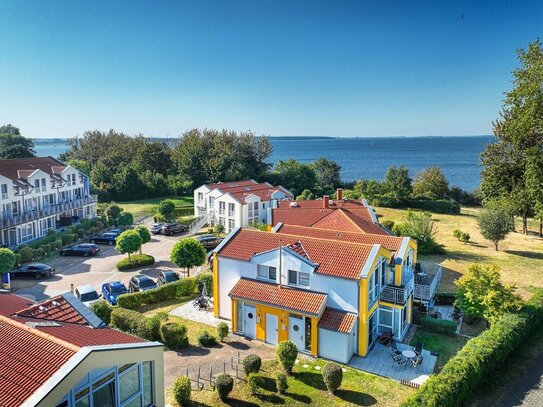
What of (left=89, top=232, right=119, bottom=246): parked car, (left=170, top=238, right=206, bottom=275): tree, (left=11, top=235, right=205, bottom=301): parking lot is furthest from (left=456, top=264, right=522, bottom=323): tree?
(left=89, top=232, right=119, bottom=246): parked car

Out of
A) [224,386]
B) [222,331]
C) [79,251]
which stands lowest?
[222,331]

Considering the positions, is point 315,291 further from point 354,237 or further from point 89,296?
point 89,296

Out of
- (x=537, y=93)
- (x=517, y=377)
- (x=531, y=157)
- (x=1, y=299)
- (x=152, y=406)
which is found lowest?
(x=517, y=377)

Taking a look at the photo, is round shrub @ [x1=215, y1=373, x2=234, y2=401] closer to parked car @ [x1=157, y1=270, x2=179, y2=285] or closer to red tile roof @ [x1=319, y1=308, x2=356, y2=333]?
red tile roof @ [x1=319, y1=308, x2=356, y2=333]

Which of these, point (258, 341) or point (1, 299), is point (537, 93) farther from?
point (1, 299)

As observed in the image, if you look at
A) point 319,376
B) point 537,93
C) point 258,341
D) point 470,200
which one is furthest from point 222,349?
point 470,200

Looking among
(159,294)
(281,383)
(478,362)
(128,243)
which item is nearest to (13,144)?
(128,243)
